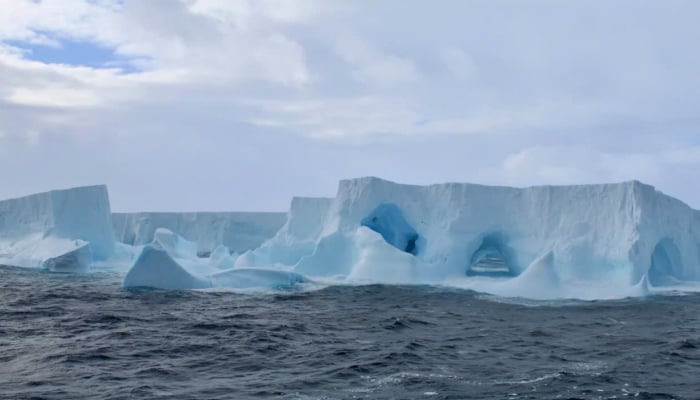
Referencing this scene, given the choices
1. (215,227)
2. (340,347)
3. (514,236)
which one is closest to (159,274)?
(340,347)

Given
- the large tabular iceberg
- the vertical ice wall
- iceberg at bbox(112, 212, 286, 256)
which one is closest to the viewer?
the large tabular iceberg

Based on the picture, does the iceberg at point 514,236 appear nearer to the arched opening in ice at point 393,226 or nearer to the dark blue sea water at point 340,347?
the arched opening in ice at point 393,226

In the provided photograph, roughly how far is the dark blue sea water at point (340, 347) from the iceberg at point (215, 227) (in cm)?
1358

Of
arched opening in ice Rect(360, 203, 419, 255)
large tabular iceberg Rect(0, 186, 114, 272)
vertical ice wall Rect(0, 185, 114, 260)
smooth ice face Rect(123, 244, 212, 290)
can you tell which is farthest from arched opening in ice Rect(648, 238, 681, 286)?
vertical ice wall Rect(0, 185, 114, 260)

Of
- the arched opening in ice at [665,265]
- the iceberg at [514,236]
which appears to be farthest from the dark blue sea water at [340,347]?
the arched opening in ice at [665,265]

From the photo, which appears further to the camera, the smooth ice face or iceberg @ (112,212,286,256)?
iceberg @ (112,212,286,256)

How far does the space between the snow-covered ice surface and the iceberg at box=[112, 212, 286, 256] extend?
4.68 metres

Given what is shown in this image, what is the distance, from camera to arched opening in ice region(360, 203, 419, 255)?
70.3ft

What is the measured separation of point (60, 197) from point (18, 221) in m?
2.79

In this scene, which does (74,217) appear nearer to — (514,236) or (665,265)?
(514,236)

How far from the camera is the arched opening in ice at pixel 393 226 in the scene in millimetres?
21422

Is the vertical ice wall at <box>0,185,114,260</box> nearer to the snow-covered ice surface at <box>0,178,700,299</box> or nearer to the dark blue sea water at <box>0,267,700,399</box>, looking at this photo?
the snow-covered ice surface at <box>0,178,700,299</box>

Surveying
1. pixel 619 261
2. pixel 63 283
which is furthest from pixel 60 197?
pixel 619 261

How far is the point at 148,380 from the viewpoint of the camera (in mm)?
6953
